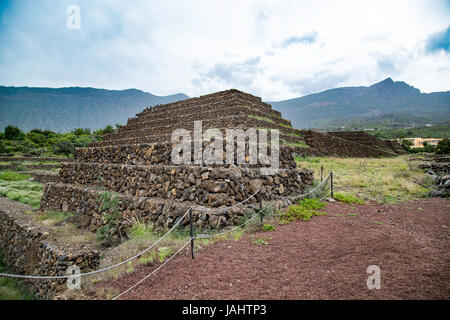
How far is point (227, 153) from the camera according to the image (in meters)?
7.07

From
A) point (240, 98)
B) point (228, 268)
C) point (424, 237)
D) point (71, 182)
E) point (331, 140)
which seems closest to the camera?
point (228, 268)

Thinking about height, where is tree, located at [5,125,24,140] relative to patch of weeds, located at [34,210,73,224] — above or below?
above

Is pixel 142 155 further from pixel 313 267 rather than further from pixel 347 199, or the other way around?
pixel 347 199

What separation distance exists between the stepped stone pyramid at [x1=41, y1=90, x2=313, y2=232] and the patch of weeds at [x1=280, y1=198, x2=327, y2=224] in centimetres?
62

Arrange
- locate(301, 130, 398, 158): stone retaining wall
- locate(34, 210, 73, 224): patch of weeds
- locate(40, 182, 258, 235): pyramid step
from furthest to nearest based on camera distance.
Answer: locate(301, 130, 398, 158): stone retaining wall < locate(34, 210, 73, 224): patch of weeds < locate(40, 182, 258, 235): pyramid step

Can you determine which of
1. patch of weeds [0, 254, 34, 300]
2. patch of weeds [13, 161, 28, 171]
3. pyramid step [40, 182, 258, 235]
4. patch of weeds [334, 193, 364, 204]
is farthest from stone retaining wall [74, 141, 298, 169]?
patch of weeds [13, 161, 28, 171]

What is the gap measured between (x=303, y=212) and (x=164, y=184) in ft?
13.3

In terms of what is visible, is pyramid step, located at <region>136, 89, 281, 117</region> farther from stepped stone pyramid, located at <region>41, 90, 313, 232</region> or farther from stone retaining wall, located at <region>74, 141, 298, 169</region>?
stone retaining wall, located at <region>74, 141, 298, 169</region>

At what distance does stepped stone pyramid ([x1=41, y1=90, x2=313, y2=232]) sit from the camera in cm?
600

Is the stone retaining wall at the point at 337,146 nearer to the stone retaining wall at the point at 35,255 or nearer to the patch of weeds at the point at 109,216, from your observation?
the patch of weeds at the point at 109,216

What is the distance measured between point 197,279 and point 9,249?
9.03 m

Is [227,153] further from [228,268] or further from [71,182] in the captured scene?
[71,182]

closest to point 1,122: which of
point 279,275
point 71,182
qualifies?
point 71,182

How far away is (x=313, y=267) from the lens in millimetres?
3729
